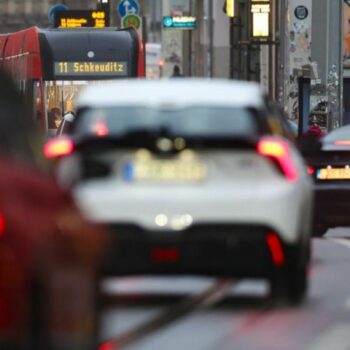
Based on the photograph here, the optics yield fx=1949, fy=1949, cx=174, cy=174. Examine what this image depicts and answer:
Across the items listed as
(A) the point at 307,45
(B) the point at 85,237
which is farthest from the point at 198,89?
(A) the point at 307,45

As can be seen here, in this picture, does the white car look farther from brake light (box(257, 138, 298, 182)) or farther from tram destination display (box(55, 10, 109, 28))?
tram destination display (box(55, 10, 109, 28))

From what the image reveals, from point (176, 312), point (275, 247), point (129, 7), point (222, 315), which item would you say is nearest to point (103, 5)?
point (129, 7)

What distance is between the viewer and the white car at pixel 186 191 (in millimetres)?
12992

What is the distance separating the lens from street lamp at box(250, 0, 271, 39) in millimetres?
43125

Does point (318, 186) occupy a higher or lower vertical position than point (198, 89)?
lower

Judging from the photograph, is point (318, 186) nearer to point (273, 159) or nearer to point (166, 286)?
point (166, 286)

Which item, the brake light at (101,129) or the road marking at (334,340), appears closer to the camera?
the road marking at (334,340)

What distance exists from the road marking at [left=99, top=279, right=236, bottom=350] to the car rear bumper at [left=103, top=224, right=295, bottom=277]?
318mm

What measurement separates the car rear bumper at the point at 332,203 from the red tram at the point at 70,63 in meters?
16.8

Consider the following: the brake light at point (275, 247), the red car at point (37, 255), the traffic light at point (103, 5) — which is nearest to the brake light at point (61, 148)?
the brake light at point (275, 247)

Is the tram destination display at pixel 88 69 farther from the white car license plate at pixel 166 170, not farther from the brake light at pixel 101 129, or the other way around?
the white car license plate at pixel 166 170

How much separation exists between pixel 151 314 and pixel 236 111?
1.62 meters

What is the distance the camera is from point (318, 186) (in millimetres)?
21891

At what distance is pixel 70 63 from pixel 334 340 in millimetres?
28084
